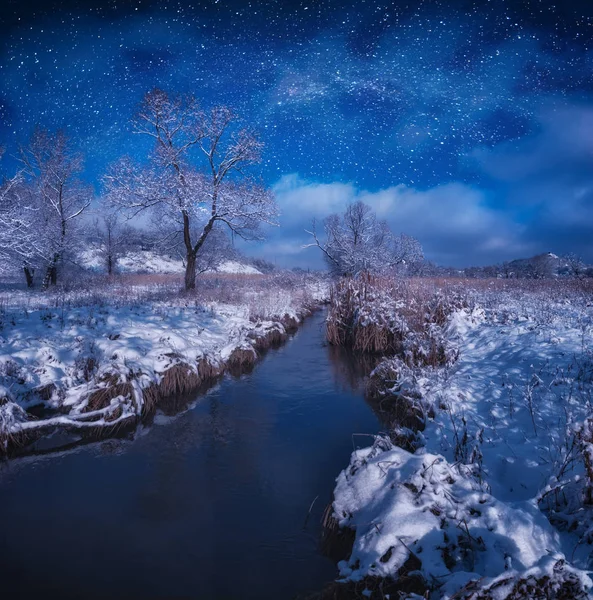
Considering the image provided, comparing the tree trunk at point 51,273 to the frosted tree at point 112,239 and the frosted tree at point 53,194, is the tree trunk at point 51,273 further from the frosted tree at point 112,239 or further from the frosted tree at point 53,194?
the frosted tree at point 112,239

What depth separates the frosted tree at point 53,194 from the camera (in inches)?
760

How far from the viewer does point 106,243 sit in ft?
133

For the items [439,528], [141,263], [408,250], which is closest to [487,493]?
[439,528]

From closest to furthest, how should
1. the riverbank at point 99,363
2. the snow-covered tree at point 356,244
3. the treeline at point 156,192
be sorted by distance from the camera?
1. the riverbank at point 99,363
2. the treeline at point 156,192
3. the snow-covered tree at point 356,244

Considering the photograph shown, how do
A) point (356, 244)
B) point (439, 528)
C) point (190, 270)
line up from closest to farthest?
point (439, 528) → point (190, 270) → point (356, 244)

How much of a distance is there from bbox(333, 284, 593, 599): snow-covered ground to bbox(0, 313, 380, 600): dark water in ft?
2.82

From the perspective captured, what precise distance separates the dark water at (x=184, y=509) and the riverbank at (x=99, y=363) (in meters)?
0.58

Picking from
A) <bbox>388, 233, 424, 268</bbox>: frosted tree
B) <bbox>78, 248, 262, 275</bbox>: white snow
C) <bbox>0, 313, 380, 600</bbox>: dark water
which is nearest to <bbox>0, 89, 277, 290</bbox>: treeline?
<bbox>0, 313, 380, 600</bbox>: dark water

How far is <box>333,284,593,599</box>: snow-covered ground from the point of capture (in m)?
2.49

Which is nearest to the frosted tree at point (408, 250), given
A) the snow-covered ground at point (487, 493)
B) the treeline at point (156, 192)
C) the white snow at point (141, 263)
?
the white snow at point (141, 263)

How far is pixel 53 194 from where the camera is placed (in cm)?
2027

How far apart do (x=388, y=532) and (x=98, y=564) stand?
2.89 meters

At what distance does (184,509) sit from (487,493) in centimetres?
340

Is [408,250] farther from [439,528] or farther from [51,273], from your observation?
[439,528]
